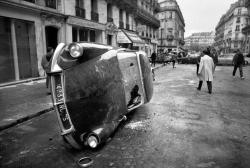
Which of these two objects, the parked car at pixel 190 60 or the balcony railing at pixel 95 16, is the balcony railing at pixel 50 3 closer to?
the balcony railing at pixel 95 16

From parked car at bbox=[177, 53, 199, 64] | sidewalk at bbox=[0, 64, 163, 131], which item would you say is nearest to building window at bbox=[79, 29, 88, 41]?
sidewalk at bbox=[0, 64, 163, 131]

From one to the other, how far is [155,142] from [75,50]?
88.2 inches

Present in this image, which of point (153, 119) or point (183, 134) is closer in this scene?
point (183, 134)

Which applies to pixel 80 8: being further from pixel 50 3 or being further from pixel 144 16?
pixel 144 16

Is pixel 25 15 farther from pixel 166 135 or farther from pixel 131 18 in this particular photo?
pixel 131 18

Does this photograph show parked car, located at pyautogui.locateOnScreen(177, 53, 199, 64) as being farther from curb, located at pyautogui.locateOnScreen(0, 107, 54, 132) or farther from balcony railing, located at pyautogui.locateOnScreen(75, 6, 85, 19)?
curb, located at pyautogui.locateOnScreen(0, 107, 54, 132)

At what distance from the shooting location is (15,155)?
3.44 meters

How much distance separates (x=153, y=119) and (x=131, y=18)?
23.0 m

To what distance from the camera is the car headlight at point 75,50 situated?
318 centimetres

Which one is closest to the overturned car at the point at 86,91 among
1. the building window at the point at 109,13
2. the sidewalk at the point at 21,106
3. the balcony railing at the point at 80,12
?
the sidewalk at the point at 21,106

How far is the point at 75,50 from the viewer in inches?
126

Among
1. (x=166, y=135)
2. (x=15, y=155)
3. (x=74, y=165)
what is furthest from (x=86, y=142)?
(x=166, y=135)

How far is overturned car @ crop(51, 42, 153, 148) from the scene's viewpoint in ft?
10.5

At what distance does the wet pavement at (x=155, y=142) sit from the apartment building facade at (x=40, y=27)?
6.70 metres
